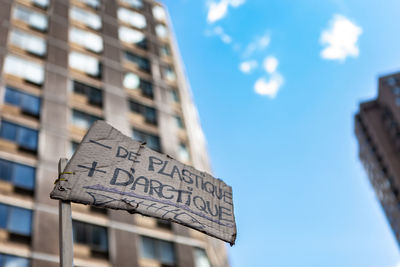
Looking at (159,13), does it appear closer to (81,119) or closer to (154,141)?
(154,141)

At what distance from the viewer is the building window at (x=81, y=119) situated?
25.5 metres

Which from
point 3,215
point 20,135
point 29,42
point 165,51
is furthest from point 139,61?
point 3,215

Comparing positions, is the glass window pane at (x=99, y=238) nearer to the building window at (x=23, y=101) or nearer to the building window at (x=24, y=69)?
the building window at (x=23, y=101)

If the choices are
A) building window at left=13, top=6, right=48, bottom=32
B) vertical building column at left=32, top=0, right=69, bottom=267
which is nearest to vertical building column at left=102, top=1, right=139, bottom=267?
vertical building column at left=32, top=0, right=69, bottom=267

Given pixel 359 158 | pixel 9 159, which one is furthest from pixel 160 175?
pixel 359 158

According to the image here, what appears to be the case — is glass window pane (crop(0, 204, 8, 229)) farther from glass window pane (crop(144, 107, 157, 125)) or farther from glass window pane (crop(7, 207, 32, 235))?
glass window pane (crop(144, 107, 157, 125))

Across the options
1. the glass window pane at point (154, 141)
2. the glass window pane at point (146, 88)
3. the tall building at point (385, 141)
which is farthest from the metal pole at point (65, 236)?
the tall building at point (385, 141)

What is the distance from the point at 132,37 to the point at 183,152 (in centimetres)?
1057

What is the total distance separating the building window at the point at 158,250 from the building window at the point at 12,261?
18.8 feet

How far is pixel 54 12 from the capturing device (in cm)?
3064

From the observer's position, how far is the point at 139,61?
33.0m

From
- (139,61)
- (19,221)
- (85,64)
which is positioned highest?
(139,61)

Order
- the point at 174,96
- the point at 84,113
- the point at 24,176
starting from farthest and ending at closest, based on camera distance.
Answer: the point at 174,96 < the point at 84,113 < the point at 24,176

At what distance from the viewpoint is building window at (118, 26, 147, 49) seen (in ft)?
111
